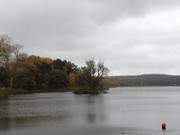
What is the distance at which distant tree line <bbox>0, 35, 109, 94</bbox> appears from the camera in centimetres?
10574

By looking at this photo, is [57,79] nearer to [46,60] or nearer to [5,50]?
[46,60]

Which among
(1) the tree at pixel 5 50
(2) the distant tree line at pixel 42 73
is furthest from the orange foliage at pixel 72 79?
(1) the tree at pixel 5 50

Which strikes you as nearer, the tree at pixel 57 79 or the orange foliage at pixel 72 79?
the tree at pixel 57 79

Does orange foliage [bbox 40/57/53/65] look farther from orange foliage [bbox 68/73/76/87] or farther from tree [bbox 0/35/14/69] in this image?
tree [bbox 0/35/14/69]

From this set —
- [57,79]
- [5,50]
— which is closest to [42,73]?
[57,79]

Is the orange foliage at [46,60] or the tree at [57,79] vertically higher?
the orange foliage at [46,60]

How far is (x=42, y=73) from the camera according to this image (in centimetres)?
12975

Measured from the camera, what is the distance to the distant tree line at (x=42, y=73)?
10574cm

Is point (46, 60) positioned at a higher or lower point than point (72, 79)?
higher

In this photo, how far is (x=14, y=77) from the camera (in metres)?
114

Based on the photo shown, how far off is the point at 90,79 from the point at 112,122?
84.0 metres

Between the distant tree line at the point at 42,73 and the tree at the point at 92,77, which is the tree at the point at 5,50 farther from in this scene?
the tree at the point at 92,77

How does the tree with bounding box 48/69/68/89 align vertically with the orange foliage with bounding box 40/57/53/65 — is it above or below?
below

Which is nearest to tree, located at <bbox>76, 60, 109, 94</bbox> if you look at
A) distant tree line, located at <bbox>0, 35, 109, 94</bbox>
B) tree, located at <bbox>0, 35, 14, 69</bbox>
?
distant tree line, located at <bbox>0, 35, 109, 94</bbox>
